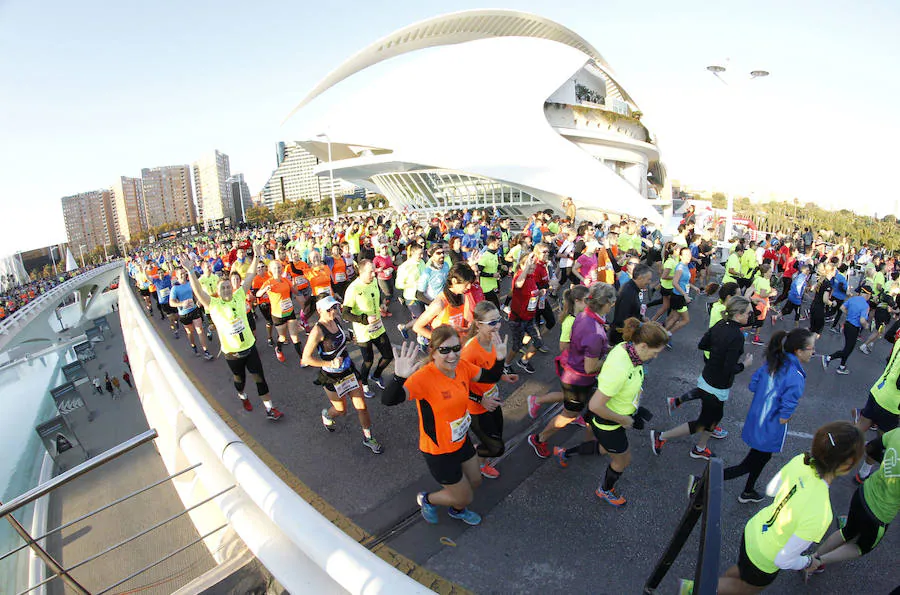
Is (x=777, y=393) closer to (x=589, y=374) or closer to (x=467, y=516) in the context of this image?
(x=589, y=374)

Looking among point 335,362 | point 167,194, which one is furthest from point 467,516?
point 167,194

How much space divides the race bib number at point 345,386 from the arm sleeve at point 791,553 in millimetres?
3522

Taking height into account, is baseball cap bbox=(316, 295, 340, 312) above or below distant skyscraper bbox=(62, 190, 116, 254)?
below

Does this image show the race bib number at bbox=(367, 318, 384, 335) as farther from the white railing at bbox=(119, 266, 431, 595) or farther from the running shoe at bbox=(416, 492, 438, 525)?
the white railing at bbox=(119, 266, 431, 595)

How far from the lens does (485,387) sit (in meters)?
3.64

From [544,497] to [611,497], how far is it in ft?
1.84

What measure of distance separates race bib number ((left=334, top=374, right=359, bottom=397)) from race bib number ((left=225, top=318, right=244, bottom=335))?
160cm

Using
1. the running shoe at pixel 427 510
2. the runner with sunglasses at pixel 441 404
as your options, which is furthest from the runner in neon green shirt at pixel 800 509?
the running shoe at pixel 427 510

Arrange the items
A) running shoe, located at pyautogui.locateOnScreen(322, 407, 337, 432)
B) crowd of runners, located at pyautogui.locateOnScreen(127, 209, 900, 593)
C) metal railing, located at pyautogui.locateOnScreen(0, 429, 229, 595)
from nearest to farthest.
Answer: metal railing, located at pyautogui.locateOnScreen(0, 429, 229, 595)
crowd of runners, located at pyautogui.locateOnScreen(127, 209, 900, 593)
running shoe, located at pyautogui.locateOnScreen(322, 407, 337, 432)

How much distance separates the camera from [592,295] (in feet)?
12.9

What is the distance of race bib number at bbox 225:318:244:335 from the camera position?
4.98m

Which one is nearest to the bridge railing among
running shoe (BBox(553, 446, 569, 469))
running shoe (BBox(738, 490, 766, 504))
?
running shoe (BBox(553, 446, 569, 469))

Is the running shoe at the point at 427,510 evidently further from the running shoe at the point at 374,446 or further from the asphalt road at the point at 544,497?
the running shoe at the point at 374,446

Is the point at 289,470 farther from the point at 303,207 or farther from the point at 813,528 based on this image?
the point at 303,207
